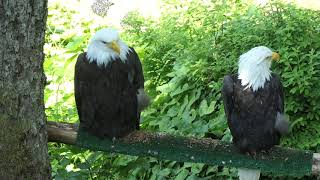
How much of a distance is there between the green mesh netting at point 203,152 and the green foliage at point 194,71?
1.13 ft

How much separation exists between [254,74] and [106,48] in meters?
1.12

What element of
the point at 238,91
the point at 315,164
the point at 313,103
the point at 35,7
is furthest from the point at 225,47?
the point at 35,7

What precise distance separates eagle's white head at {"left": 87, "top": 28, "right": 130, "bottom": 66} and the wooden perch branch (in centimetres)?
56

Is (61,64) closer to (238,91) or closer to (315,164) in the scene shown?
(238,91)

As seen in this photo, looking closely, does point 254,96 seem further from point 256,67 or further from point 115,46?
point 115,46

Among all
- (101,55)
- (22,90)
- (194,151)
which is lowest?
(194,151)

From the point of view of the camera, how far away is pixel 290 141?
5.43 metres

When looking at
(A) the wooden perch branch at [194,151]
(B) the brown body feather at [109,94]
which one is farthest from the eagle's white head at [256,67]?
(B) the brown body feather at [109,94]

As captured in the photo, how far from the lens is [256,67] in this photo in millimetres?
4438

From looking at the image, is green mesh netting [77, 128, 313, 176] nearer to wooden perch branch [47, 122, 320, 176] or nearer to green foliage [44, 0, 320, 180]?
wooden perch branch [47, 122, 320, 176]

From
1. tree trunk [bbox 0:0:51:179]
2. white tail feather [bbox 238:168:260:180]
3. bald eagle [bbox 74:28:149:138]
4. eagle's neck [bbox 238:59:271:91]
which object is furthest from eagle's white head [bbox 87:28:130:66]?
white tail feather [bbox 238:168:260:180]

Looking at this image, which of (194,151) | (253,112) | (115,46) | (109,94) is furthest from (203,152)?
(115,46)

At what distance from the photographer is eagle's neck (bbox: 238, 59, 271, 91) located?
4426 mm

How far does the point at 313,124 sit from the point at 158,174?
5.14 feet
